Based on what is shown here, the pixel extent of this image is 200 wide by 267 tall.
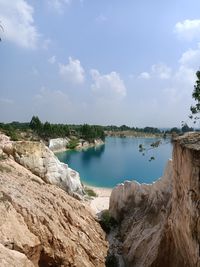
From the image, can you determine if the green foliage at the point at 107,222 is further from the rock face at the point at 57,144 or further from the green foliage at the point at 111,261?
the rock face at the point at 57,144

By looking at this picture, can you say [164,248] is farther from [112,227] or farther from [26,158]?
[26,158]

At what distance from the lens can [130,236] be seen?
19.6m

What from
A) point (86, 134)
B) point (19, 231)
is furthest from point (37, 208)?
point (86, 134)

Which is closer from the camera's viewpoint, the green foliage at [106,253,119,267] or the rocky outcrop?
the rocky outcrop

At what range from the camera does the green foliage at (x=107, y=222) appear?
2315 cm

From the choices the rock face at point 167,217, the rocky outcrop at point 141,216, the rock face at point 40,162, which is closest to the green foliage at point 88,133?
the rock face at point 40,162

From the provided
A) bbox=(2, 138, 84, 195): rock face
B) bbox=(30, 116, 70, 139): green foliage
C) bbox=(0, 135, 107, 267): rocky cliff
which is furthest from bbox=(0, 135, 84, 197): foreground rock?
bbox=(30, 116, 70, 139): green foliage

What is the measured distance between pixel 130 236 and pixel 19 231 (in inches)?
324

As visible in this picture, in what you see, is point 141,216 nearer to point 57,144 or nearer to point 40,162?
point 40,162

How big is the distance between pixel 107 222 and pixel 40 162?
7.07 m

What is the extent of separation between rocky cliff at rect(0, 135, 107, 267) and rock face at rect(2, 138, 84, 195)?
3991mm

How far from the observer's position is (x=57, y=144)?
3656 inches

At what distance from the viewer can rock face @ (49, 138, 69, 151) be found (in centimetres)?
8923

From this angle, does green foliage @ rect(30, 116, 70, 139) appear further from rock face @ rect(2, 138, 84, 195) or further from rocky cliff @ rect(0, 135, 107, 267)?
rocky cliff @ rect(0, 135, 107, 267)
